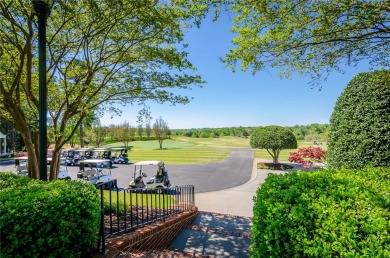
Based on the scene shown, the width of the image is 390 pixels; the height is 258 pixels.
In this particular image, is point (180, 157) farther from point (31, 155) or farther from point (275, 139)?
point (31, 155)

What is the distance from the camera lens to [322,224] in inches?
71.8

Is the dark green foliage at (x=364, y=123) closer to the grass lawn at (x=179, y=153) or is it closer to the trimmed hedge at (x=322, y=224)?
the trimmed hedge at (x=322, y=224)

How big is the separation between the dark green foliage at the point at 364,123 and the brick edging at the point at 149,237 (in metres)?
4.30

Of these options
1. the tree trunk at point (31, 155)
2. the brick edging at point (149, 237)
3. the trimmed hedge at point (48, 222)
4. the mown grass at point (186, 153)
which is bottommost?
the mown grass at point (186, 153)

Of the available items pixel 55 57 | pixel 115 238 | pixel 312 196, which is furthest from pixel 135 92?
pixel 312 196

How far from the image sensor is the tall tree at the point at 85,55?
509 cm

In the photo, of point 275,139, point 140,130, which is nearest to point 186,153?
point 275,139

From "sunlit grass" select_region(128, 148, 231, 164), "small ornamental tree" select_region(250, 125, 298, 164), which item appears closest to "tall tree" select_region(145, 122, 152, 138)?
"sunlit grass" select_region(128, 148, 231, 164)

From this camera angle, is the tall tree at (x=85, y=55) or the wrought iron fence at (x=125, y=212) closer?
the wrought iron fence at (x=125, y=212)

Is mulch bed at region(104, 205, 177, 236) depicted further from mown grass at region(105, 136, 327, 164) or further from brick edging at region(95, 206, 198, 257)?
mown grass at region(105, 136, 327, 164)

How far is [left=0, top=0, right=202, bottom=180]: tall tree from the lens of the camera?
509cm

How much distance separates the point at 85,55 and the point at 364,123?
723 centimetres

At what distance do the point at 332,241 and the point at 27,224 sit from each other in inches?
119

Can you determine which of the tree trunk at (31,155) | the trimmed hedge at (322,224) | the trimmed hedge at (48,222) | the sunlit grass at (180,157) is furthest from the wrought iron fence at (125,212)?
the sunlit grass at (180,157)
